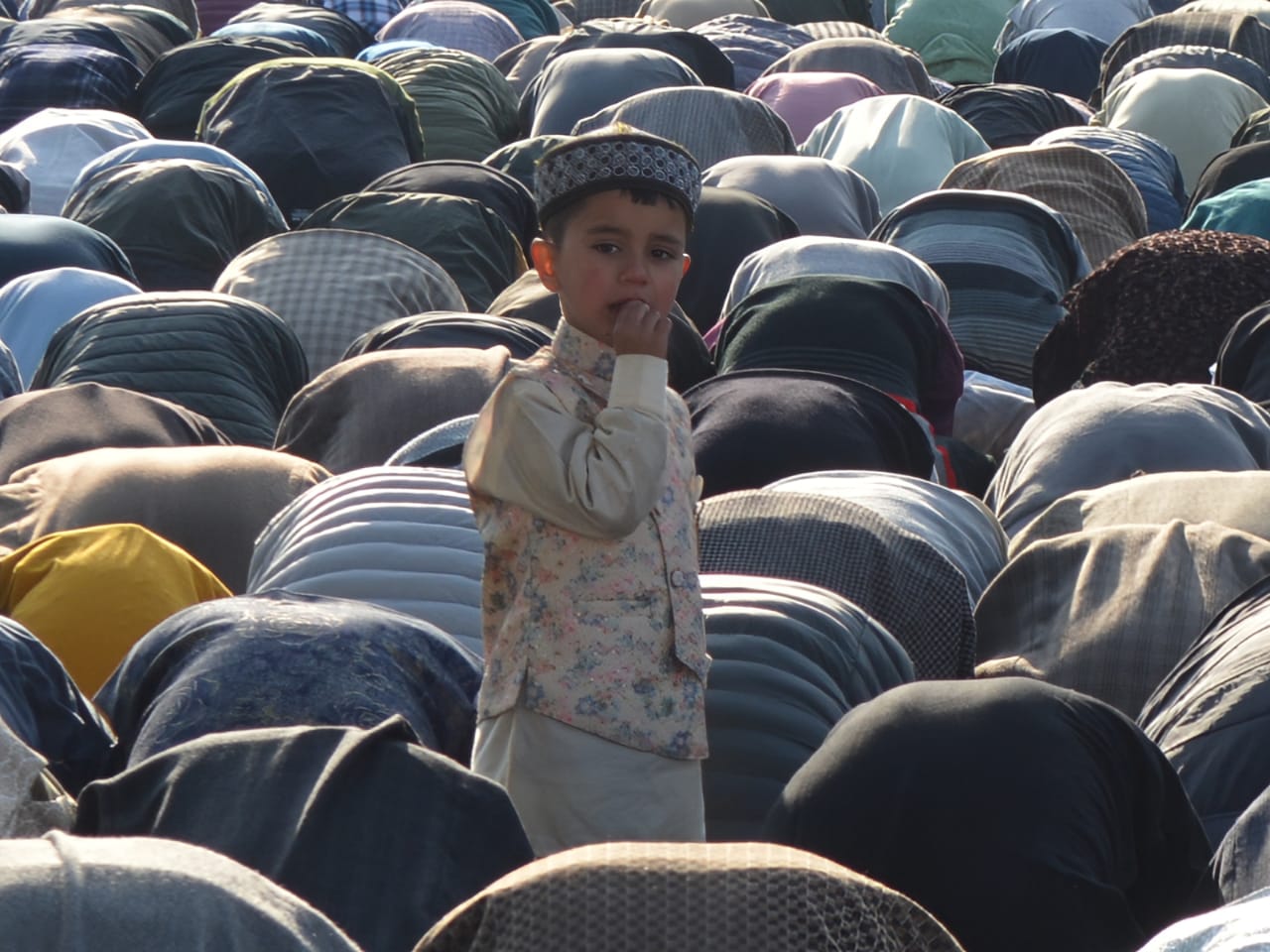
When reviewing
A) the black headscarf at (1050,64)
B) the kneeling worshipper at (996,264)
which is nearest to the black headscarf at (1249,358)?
the kneeling worshipper at (996,264)

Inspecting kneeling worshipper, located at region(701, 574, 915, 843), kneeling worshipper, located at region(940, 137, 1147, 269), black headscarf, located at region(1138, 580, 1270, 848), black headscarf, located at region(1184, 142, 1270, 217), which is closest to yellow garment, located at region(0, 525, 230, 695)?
kneeling worshipper, located at region(701, 574, 915, 843)

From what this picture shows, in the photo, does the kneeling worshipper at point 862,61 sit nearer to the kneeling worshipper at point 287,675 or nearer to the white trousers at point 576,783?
the kneeling worshipper at point 287,675

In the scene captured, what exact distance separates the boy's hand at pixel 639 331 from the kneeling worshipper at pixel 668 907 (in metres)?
1.13

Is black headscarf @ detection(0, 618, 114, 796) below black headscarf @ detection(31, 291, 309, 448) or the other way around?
the other way around

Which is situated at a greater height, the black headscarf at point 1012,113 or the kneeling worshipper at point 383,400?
the kneeling worshipper at point 383,400

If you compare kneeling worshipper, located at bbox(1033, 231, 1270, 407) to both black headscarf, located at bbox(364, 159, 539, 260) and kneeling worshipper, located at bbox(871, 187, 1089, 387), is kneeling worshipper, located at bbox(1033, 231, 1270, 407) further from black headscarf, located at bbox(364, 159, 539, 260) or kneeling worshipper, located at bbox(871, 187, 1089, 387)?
black headscarf, located at bbox(364, 159, 539, 260)

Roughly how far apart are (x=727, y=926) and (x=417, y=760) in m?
0.83

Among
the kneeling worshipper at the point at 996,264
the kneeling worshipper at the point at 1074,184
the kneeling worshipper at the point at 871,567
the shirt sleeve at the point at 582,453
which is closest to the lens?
the shirt sleeve at the point at 582,453

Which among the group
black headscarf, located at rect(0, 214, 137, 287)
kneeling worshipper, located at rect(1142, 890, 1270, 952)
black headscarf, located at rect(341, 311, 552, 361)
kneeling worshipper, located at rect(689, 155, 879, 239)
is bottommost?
kneeling worshipper, located at rect(689, 155, 879, 239)

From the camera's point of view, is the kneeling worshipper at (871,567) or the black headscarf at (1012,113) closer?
the kneeling worshipper at (871,567)

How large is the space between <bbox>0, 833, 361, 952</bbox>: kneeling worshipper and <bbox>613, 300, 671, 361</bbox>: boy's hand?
1.13 metres

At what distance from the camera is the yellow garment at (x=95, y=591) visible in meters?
3.73

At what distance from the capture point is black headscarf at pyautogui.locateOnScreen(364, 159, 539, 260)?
8117 millimetres

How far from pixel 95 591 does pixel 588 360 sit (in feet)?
4.38
